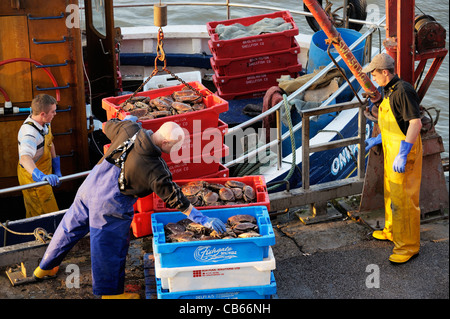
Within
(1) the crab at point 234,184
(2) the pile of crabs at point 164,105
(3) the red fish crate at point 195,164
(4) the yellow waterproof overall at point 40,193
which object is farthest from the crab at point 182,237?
(4) the yellow waterproof overall at point 40,193

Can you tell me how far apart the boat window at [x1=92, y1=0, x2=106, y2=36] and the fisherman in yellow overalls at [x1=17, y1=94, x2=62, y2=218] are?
2725mm

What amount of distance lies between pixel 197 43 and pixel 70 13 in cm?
482

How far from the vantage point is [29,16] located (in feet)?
23.0

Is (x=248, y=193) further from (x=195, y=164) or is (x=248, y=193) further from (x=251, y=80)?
(x=251, y=80)

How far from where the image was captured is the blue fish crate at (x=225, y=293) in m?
5.19

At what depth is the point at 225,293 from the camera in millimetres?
5262

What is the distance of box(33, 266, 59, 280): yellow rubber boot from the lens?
5883 mm

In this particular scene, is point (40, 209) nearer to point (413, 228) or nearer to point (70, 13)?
point (70, 13)

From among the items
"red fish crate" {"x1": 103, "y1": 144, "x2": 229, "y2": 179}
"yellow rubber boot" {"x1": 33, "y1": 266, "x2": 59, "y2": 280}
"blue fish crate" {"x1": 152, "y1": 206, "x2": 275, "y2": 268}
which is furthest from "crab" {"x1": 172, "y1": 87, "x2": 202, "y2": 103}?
"yellow rubber boot" {"x1": 33, "y1": 266, "x2": 59, "y2": 280}

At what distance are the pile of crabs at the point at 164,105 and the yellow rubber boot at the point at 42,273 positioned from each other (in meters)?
1.62

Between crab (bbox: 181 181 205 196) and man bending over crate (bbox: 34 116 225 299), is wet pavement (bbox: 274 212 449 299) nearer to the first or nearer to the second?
crab (bbox: 181 181 205 196)

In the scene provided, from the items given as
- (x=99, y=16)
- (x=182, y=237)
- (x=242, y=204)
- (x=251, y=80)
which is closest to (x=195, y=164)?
(x=242, y=204)
